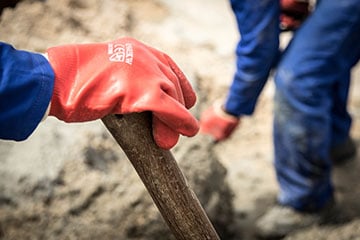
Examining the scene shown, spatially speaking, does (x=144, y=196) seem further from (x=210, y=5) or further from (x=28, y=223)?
(x=210, y=5)

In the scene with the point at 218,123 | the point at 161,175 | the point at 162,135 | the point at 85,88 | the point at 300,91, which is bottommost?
the point at 218,123

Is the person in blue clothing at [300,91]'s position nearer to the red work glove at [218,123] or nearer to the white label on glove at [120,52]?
the red work glove at [218,123]

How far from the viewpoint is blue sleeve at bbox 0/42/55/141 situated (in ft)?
3.35

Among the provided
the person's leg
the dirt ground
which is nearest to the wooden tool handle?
the dirt ground

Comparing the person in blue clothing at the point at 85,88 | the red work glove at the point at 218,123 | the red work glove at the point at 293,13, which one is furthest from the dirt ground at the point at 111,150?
the person in blue clothing at the point at 85,88

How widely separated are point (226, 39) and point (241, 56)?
1540mm

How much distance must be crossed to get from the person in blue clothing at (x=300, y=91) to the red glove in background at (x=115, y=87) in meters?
0.78

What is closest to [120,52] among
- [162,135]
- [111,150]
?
[162,135]

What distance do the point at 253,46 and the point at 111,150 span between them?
684mm

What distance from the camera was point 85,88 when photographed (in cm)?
104

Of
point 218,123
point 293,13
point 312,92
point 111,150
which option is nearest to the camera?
point 312,92

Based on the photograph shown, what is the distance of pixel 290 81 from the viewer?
1785mm

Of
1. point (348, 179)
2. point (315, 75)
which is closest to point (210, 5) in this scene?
point (348, 179)

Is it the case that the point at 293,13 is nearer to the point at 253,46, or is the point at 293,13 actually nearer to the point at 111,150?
the point at 253,46
